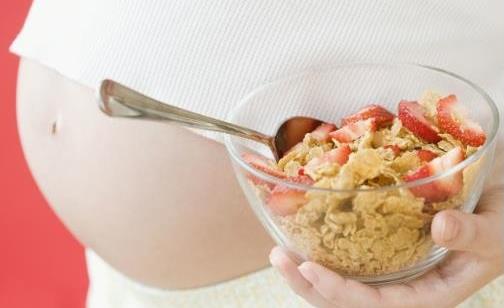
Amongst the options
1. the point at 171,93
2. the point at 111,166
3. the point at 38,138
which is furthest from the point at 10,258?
the point at 171,93

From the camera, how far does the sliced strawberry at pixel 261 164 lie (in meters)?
0.65

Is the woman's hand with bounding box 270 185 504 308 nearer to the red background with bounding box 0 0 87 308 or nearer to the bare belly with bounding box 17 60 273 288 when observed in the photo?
the bare belly with bounding box 17 60 273 288

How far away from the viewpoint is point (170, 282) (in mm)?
917

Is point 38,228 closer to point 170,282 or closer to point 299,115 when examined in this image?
point 170,282

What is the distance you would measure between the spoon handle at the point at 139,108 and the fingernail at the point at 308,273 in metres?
0.14

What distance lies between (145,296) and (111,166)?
6.9 inches

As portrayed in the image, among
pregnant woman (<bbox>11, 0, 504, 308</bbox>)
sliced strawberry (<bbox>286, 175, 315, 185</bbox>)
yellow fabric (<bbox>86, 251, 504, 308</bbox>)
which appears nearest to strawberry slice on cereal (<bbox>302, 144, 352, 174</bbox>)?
sliced strawberry (<bbox>286, 175, 315, 185</bbox>)

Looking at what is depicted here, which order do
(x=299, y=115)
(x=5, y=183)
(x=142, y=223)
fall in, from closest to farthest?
(x=299, y=115)
(x=142, y=223)
(x=5, y=183)

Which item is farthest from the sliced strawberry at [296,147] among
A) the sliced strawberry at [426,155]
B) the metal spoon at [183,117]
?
the sliced strawberry at [426,155]

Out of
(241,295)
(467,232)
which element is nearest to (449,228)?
(467,232)

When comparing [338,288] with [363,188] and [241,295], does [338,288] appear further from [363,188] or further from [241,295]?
[241,295]

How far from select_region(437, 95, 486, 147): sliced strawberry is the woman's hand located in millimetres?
63

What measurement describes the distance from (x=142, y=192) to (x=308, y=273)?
0.28 m

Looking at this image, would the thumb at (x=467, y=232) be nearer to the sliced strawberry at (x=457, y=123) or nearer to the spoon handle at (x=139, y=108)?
the sliced strawberry at (x=457, y=123)
